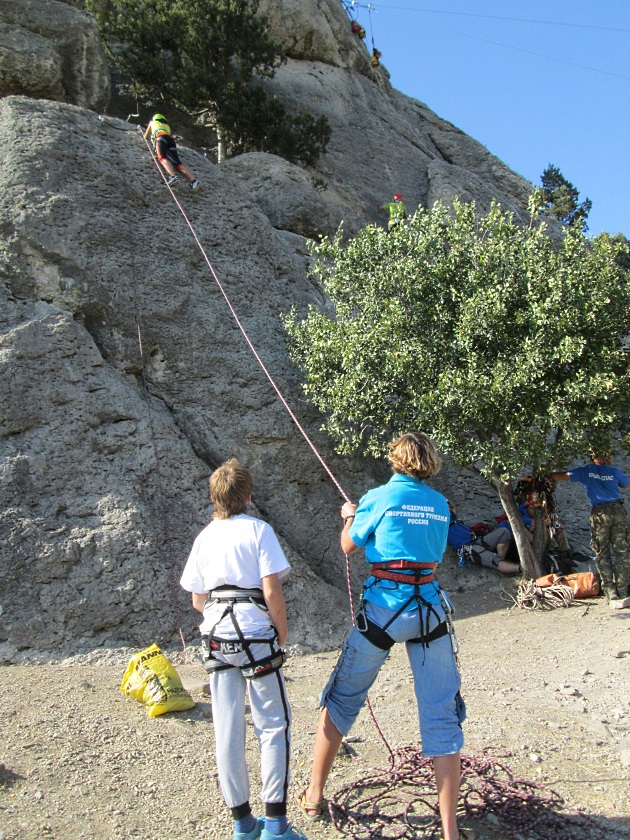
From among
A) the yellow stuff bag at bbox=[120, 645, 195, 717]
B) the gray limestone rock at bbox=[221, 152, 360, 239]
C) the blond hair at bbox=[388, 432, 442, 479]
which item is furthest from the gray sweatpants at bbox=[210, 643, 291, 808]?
the gray limestone rock at bbox=[221, 152, 360, 239]

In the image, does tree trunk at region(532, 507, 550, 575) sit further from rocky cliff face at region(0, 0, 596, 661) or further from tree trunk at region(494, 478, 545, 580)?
rocky cliff face at region(0, 0, 596, 661)

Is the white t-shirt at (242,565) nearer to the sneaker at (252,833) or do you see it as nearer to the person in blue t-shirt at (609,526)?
the sneaker at (252,833)

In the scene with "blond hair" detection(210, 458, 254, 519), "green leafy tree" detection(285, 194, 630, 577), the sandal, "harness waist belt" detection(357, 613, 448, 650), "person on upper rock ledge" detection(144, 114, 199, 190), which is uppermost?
"person on upper rock ledge" detection(144, 114, 199, 190)

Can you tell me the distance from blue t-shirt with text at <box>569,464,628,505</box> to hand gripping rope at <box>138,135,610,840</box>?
4355mm

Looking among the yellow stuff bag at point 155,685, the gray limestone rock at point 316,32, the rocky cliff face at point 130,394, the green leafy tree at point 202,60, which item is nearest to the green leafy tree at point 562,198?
the gray limestone rock at point 316,32

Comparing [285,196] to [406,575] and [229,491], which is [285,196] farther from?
[406,575]

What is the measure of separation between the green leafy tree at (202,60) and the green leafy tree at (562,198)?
19.2 meters

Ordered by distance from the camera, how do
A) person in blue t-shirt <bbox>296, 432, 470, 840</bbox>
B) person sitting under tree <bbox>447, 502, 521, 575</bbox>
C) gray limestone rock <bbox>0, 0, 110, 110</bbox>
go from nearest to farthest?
person in blue t-shirt <bbox>296, 432, 470, 840</bbox> → person sitting under tree <bbox>447, 502, 521, 575</bbox> → gray limestone rock <bbox>0, 0, 110, 110</bbox>

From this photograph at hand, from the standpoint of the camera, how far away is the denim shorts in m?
3.09

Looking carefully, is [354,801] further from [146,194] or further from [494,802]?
[146,194]

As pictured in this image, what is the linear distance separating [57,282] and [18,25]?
10.4 metres

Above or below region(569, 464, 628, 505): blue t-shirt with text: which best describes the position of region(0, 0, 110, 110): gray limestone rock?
above

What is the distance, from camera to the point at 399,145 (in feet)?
74.9

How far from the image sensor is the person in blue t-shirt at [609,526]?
7.45m
